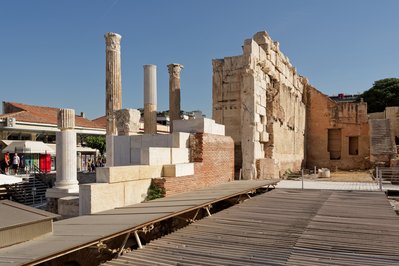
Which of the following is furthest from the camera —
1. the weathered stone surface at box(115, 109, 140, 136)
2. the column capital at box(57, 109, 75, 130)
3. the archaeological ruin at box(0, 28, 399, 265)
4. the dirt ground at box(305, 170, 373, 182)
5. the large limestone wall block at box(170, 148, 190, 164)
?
the dirt ground at box(305, 170, 373, 182)

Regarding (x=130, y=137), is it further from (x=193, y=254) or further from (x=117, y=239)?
(x=193, y=254)

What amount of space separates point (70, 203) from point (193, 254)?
5.00m

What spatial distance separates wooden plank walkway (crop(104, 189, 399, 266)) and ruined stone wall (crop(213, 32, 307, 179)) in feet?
21.1

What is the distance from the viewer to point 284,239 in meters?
5.65

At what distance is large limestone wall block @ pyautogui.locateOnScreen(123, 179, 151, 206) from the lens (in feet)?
28.6

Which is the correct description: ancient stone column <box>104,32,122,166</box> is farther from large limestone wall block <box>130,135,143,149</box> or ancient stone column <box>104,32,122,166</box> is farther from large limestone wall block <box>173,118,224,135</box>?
large limestone wall block <box>173,118,224,135</box>

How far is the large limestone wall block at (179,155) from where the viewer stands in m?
10.9

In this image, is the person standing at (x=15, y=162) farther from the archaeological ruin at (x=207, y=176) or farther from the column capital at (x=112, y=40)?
the column capital at (x=112, y=40)

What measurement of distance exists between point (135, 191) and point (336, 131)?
21711mm

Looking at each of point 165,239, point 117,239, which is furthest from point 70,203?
point 165,239

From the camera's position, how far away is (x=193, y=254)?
493 centimetres

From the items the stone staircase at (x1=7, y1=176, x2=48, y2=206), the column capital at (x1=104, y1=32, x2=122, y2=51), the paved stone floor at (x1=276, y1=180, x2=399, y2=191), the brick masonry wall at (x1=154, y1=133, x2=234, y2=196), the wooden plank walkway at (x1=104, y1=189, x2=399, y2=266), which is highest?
the column capital at (x1=104, y1=32, x2=122, y2=51)

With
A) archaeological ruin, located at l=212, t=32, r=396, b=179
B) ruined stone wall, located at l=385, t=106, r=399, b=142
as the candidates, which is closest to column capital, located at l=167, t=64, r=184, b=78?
archaeological ruin, located at l=212, t=32, r=396, b=179

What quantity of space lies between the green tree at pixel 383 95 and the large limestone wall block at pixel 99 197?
4953 cm
